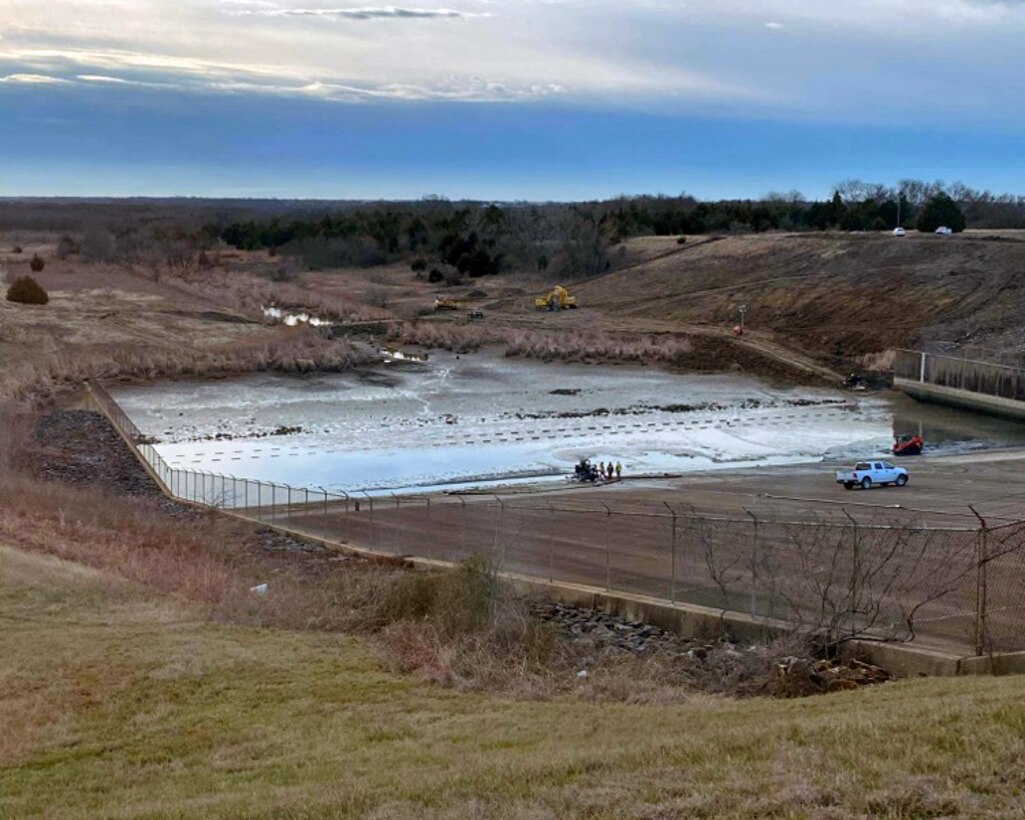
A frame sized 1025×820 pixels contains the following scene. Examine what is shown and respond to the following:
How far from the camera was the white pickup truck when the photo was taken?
38219 mm

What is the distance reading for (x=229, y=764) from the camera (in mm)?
12594

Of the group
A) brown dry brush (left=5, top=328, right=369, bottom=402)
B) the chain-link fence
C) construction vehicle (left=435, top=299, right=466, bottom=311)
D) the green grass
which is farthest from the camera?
construction vehicle (left=435, top=299, right=466, bottom=311)

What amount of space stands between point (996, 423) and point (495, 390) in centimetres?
2660

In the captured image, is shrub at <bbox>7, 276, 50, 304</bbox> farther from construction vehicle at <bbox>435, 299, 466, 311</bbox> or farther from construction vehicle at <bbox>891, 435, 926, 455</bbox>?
construction vehicle at <bbox>891, 435, 926, 455</bbox>

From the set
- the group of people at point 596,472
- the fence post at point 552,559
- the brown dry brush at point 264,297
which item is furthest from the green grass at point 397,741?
the brown dry brush at point 264,297

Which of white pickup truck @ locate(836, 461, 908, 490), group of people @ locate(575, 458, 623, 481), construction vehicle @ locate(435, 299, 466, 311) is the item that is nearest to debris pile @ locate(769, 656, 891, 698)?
white pickup truck @ locate(836, 461, 908, 490)

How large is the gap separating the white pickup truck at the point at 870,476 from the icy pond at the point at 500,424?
7461mm

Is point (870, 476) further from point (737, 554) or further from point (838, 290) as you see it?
point (838, 290)

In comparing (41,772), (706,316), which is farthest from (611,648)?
(706,316)

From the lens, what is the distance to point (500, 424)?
5778 cm

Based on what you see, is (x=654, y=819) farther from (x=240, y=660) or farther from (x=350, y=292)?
(x=350, y=292)

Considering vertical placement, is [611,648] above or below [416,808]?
below

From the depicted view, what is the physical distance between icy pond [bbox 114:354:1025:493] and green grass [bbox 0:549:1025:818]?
25.2m

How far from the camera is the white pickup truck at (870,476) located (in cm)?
3822
